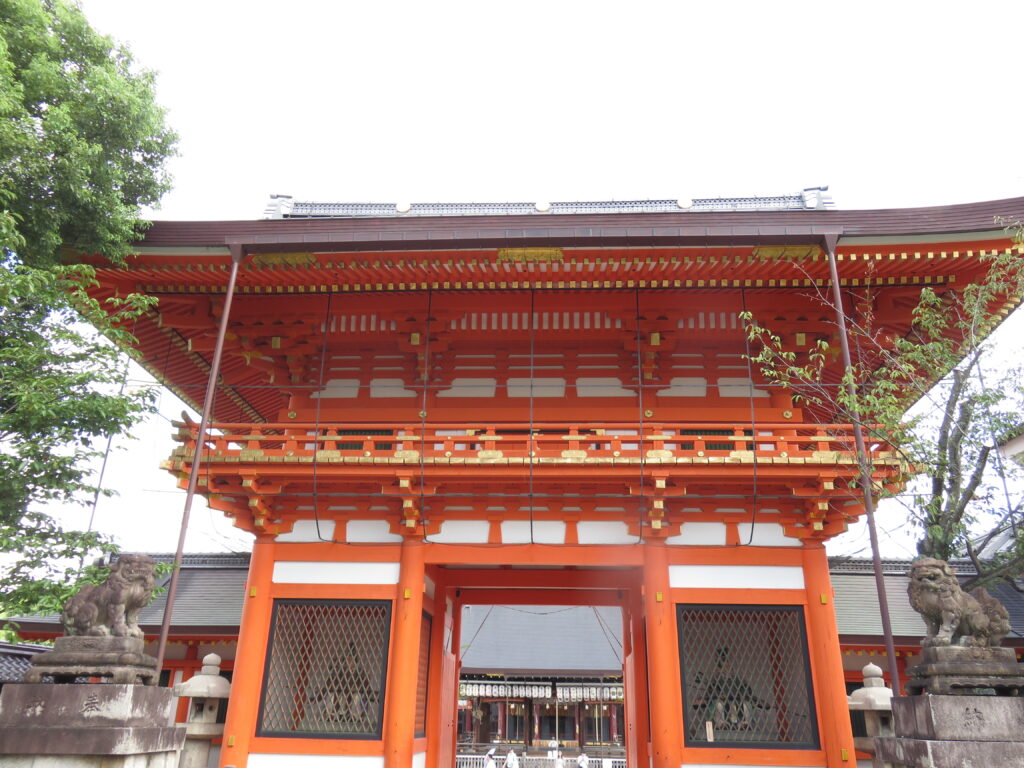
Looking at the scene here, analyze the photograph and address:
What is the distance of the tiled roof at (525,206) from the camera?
15797mm

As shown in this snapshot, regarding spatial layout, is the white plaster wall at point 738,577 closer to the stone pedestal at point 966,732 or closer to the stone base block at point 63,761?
the stone pedestal at point 966,732

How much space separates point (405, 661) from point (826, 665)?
5734 mm

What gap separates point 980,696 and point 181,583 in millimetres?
15516

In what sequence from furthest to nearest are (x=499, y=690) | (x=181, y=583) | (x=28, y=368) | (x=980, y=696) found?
(x=499, y=690), (x=181, y=583), (x=28, y=368), (x=980, y=696)

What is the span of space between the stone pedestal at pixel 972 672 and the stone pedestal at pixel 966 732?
11 cm

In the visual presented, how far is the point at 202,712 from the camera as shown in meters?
10.2

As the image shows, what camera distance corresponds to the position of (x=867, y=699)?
9.95m

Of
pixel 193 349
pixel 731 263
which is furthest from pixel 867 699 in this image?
pixel 193 349

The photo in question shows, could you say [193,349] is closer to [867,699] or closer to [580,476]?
[580,476]

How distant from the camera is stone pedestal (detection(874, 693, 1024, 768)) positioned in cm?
625

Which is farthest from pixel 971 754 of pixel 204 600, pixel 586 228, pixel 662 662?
pixel 204 600

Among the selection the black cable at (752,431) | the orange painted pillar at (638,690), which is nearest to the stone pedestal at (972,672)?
the black cable at (752,431)

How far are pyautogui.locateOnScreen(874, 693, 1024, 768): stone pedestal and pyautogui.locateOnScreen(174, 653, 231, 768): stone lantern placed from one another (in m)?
8.83

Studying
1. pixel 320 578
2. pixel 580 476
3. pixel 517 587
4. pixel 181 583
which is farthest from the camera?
pixel 181 583
